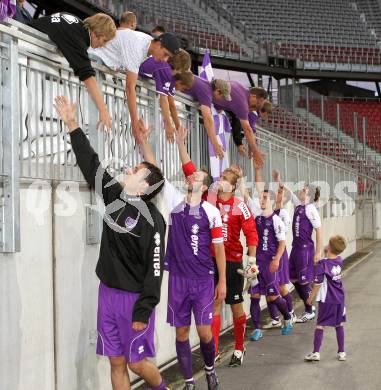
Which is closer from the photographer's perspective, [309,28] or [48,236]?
[48,236]

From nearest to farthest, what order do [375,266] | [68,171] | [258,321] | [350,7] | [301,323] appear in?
[68,171] → [258,321] → [301,323] → [375,266] → [350,7]

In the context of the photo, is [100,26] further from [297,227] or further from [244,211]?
[297,227]

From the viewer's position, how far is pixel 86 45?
17.0 ft

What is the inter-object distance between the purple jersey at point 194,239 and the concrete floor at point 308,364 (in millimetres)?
1166

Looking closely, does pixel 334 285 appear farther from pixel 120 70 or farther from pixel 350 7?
pixel 350 7

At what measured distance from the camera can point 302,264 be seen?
37.3 ft

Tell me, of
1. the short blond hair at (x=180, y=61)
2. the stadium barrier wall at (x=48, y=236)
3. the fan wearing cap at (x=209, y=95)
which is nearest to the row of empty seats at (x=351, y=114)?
the fan wearing cap at (x=209, y=95)

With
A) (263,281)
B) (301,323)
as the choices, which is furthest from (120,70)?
(301,323)

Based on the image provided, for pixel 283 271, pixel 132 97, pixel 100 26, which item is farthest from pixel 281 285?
pixel 100 26

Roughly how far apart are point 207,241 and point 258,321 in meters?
3.22

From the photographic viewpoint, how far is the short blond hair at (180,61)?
6477 mm

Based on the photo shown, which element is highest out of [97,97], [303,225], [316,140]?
[316,140]

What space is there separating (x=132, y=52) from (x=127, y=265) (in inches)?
88.0

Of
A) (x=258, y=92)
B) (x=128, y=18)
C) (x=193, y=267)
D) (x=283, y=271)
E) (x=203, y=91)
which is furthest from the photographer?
(x=283, y=271)
